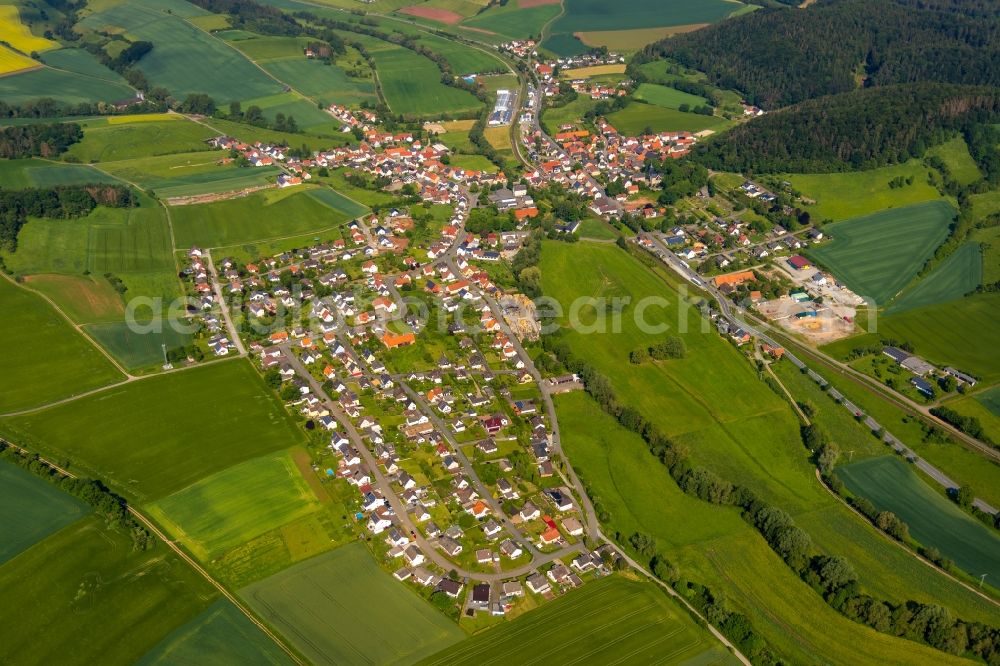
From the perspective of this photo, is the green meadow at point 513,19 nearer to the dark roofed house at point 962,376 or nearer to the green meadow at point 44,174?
the green meadow at point 44,174

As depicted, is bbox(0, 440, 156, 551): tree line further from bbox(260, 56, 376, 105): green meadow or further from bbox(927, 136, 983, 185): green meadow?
bbox(927, 136, 983, 185): green meadow

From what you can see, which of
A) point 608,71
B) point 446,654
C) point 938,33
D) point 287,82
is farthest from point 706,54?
point 446,654

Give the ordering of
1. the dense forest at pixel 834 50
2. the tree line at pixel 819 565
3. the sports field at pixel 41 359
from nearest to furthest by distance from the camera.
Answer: the tree line at pixel 819 565 → the sports field at pixel 41 359 → the dense forest at pixel 834 50

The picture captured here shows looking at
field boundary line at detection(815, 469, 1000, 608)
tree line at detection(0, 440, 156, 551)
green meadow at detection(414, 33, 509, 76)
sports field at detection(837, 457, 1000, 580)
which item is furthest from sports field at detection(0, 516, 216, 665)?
green meadow at detection(414, 33, 509, 76)

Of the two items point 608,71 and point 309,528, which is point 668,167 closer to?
point 608,71

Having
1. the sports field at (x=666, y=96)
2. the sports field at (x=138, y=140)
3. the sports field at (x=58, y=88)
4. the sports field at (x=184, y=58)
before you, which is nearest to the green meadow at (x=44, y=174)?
the sports field at (x=138, y=140)
